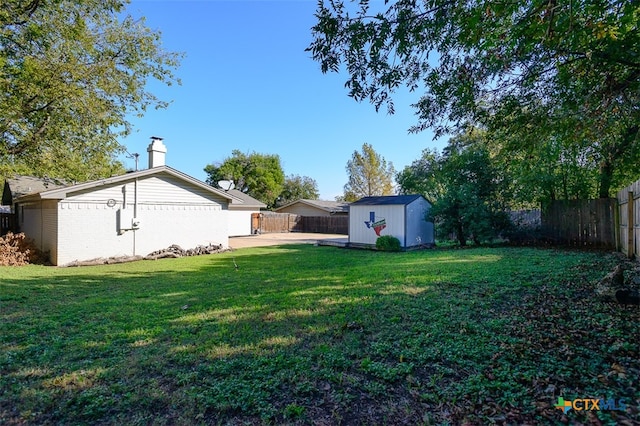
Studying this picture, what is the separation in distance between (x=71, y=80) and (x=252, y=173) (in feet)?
95.8

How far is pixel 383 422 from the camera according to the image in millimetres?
2041

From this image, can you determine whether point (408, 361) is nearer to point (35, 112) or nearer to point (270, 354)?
point (270, 354)

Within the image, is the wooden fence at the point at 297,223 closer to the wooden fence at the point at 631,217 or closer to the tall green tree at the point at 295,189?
the tall green tree at the point at 295,189

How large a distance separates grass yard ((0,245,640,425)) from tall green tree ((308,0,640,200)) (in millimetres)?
2493

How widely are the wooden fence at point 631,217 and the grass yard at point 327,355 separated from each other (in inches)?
94.4

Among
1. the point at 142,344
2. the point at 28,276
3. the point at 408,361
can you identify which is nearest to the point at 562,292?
the point at 408,361

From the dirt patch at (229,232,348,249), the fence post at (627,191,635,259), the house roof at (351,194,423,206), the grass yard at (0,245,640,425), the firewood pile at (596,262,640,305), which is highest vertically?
the house roof at (351,194,423,206)

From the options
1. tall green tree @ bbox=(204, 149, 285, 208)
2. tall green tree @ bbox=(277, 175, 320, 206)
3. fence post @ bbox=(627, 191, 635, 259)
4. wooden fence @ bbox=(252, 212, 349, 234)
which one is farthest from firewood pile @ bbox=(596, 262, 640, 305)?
tall green tree @ bbox=(277, 175, 320, 206)

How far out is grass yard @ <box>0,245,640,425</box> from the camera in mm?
2176

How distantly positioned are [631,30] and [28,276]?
1190 cm

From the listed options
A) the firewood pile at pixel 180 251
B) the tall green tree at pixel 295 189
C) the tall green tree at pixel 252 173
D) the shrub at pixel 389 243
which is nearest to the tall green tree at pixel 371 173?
the tall green tree at pixel 295 189

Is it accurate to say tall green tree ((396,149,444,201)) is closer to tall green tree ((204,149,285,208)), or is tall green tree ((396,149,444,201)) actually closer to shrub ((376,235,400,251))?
shrub ((376,235,400,251))

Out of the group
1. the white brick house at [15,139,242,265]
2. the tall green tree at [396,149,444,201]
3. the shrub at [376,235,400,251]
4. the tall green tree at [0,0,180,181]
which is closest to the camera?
the tall green tree at [0,0,180,181]

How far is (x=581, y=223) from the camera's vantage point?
11.2 m
